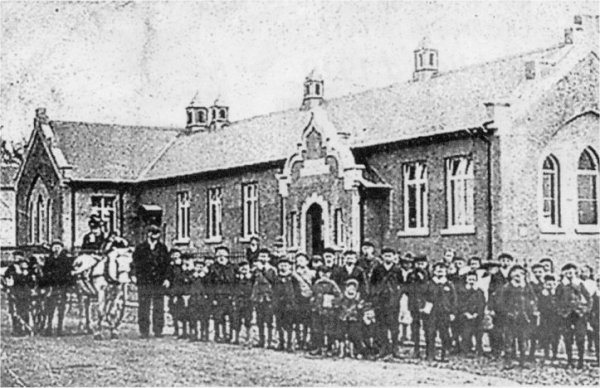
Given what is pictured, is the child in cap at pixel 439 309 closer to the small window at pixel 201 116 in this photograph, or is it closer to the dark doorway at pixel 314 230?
the dark doorway at pixel 314 230

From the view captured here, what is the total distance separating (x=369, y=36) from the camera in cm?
991

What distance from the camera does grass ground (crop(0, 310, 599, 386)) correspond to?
8086 mm

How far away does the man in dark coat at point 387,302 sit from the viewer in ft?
30.3

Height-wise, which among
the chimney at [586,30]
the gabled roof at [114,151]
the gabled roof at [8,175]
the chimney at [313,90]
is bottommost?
the gabled roof at [8,175]

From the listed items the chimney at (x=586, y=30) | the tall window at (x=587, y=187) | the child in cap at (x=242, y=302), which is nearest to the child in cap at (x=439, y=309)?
the child in cap at (x=242, y=302)

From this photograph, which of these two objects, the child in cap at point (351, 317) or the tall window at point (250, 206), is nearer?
the child in cap at point (351, 317)

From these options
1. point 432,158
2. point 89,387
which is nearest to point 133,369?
point 89,387

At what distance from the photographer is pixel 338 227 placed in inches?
550

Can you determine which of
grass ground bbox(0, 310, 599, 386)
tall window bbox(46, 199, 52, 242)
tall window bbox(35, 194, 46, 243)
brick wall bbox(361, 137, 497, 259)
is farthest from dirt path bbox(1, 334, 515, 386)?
tall window bbox(46, 199, 52, 242)

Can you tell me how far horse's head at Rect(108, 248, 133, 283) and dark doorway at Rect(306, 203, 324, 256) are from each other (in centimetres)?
362

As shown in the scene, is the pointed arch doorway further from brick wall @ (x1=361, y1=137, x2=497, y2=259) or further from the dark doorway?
brick wall @ (x1=361, y1=137, x2=497, y2=259)

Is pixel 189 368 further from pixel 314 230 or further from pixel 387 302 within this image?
pixel 314 230

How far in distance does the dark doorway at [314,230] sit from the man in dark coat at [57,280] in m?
3.89

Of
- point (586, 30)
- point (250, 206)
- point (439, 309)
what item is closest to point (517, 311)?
point (439, 309)
